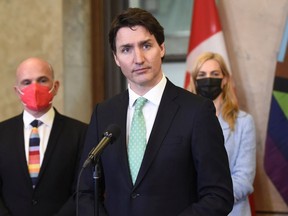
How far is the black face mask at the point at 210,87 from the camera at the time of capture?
345cm

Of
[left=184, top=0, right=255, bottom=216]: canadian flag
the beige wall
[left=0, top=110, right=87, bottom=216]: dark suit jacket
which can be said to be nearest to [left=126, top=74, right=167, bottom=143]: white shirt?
[left=0, top=110, right=87, bottom=216]: dark suit jacket

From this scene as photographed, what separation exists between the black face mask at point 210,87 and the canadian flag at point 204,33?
1.68 ft

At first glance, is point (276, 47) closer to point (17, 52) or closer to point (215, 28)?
point (215, 28)

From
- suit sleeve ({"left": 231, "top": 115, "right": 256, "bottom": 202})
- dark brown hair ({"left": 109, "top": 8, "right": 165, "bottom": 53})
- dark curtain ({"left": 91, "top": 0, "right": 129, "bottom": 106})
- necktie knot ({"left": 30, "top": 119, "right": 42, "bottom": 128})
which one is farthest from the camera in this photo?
dark curtain ({"left": 91, "top": 0, "right": 129, "bottom": 106})

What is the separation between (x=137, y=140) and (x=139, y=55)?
331 mm

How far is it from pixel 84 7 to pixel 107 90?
703 mm

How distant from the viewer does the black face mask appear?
3.45 meters

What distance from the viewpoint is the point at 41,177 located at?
302cm

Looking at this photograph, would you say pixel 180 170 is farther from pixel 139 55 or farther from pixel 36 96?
pixel 36 96

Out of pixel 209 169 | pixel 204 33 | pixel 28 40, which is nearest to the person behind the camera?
pixel 209 169

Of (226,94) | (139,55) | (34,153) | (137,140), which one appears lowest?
(34,153)

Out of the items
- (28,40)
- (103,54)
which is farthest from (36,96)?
(103,54)

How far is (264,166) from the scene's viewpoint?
398 centimetres

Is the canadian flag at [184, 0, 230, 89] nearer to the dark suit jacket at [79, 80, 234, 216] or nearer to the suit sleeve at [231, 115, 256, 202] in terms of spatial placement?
the suit sleeve at [231, 115, 256, 202]
